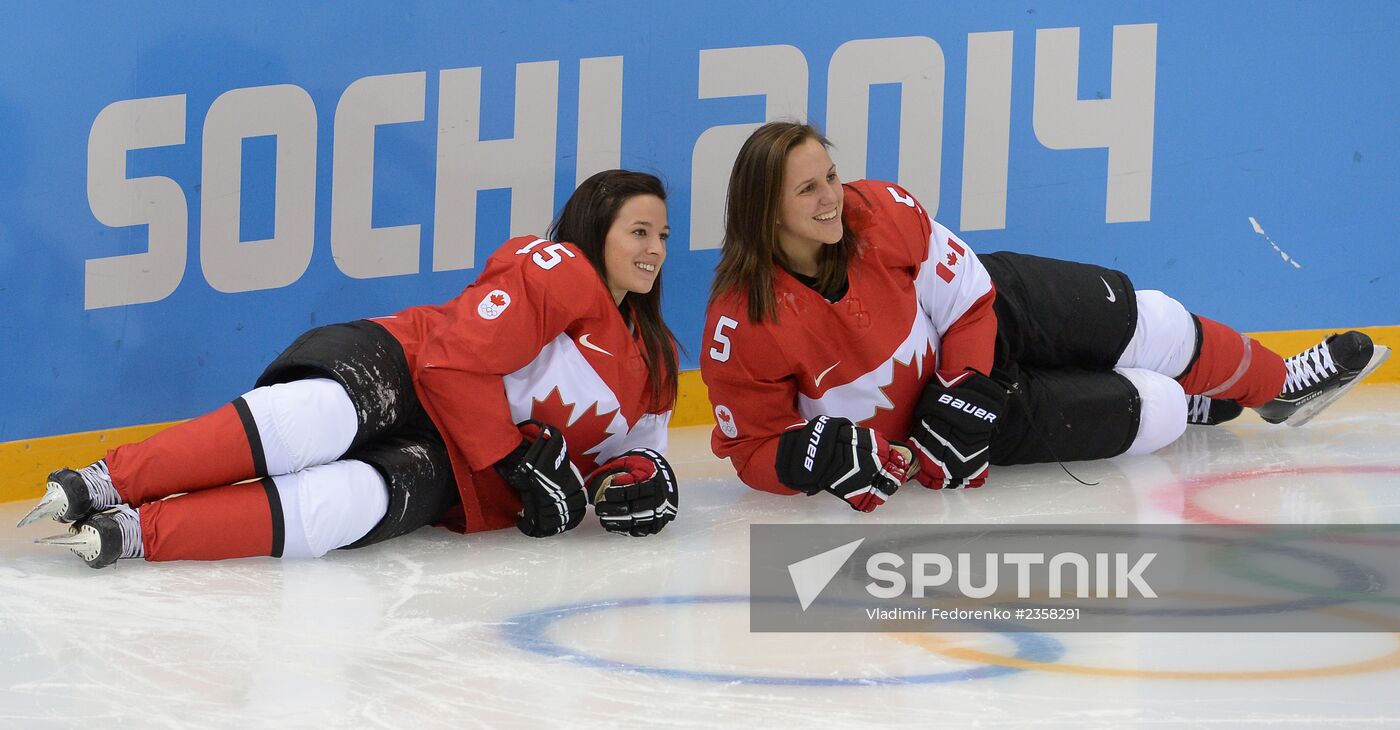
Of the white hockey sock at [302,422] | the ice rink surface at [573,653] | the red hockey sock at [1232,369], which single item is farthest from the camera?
the red hockey sock at [1232,369]

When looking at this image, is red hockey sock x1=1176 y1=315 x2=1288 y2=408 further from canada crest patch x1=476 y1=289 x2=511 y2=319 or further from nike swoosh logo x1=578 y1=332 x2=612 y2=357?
canada crest patch x1=476 y1=289 x2=511 y2=319

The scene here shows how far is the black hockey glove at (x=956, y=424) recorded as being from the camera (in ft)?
8.73

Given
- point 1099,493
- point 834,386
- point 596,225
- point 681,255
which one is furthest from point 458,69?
point 1099,493

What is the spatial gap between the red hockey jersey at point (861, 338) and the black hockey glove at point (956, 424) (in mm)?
51

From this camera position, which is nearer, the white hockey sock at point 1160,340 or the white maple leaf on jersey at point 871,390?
the white maple leaf on jersey at point 871,390

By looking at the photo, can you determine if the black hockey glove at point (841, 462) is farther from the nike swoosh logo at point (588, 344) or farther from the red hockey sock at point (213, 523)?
the red hockey sock at point (213, 523)

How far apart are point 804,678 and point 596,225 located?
1.02m

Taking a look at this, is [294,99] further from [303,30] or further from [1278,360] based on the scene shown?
[1278,360]

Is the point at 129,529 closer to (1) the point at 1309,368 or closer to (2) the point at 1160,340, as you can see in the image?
(2) the point at 1160,340

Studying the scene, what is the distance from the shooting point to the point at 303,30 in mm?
3084

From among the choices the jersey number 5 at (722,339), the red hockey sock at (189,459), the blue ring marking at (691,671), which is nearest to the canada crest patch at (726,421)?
the jersey number 5 at (722,339)

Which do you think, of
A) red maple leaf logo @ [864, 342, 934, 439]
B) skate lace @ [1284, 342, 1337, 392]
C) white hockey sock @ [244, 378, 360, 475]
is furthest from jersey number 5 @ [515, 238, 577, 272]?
skate lace @ [1284, 342, 1337, 392]

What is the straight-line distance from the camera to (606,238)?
98.4 inches

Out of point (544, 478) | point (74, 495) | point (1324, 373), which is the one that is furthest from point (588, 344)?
point (1324, 373)
